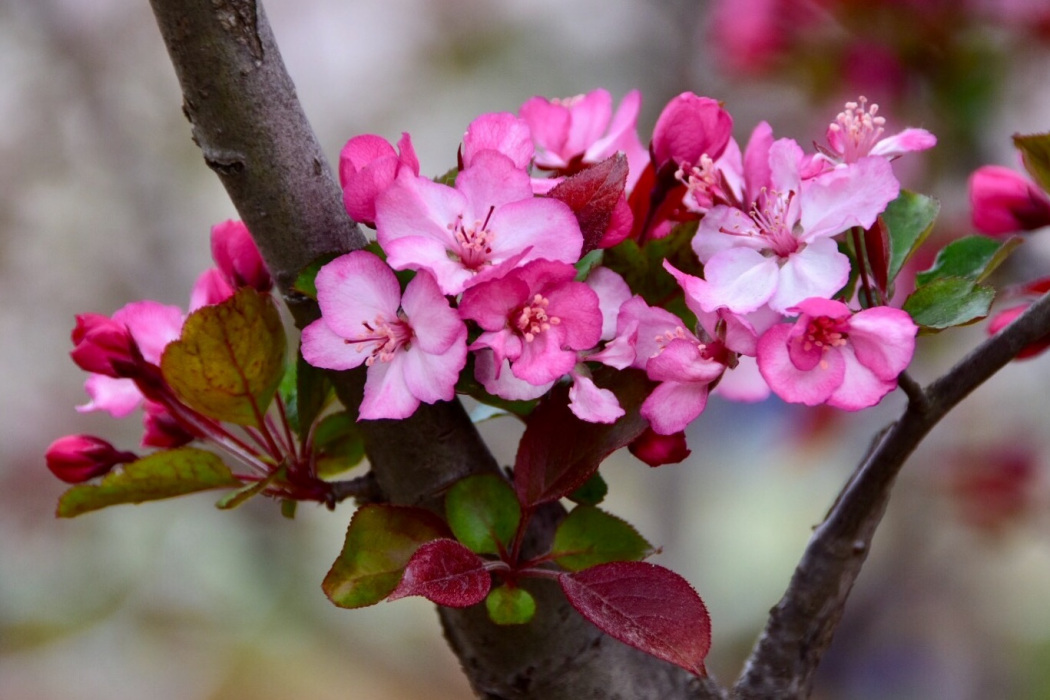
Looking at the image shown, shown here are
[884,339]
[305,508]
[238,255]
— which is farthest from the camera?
[305,508]

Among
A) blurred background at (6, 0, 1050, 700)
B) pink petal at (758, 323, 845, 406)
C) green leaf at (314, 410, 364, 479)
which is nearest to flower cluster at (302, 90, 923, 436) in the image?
pink petal at (758, 323, 845, 406)

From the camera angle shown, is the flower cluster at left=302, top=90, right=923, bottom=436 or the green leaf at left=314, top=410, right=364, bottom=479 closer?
the flower cluster at left=302, top=90, right=923, bottom=436

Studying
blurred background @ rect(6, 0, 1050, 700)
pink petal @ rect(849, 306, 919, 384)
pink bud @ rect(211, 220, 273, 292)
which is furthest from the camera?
blurred background @ rect(6, 0, 1050, 700)

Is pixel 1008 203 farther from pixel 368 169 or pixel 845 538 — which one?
pixel 368 169

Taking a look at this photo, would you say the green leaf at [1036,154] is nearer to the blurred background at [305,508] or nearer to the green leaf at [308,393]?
the green leaf at [308,393]

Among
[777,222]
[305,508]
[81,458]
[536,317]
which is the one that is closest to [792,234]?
[777,222]

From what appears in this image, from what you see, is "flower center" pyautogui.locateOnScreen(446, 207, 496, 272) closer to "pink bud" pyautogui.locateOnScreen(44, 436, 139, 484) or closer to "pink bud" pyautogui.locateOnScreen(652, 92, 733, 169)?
"pink bud" pyautogui.locateOnScreen(652, 92, 733, 169)
